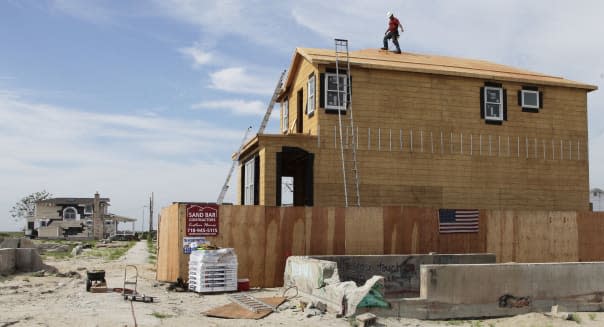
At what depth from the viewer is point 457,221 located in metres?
18.6

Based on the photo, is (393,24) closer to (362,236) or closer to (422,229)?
(422,229)

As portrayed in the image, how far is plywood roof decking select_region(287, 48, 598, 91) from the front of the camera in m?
23.2

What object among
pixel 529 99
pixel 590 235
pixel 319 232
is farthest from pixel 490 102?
pixel 319 232

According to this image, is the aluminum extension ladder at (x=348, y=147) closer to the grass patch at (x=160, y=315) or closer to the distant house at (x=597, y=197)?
the grass patch at (x=160, y=315)

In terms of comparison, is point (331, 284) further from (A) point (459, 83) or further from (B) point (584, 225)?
(A) point (459, 83)

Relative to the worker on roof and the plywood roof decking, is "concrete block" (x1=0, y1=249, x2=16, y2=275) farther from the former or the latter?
the worker on roof

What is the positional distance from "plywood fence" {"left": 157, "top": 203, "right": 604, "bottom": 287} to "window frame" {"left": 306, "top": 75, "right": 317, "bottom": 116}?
21.4 ft

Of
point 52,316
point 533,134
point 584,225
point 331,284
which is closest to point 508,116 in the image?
point 533,134

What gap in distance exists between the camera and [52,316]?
1161 cm

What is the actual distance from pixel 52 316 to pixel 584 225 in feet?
55.3

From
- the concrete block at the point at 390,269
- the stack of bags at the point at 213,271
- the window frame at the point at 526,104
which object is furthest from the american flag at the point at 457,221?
the window frame at the point at 526,104

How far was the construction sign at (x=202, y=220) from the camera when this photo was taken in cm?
1614

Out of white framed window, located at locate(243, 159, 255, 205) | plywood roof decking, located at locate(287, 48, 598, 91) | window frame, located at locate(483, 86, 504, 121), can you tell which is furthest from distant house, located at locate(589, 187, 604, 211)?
white framed window, located at locate(243, 159, 255, 205)

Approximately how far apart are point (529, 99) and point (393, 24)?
675 cm
